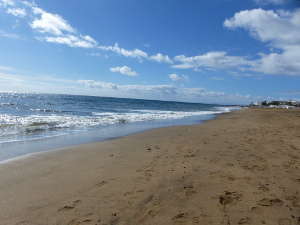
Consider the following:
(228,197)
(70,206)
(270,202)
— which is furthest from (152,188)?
(270,202)

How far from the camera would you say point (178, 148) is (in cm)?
738

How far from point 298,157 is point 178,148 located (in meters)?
3.91

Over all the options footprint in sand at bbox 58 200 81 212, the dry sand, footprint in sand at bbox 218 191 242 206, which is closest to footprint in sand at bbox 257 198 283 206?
the dry sand

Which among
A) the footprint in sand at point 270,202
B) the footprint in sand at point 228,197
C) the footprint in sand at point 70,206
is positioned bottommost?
the footprint in sand at point 70,206

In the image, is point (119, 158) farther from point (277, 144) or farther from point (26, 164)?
point (277, 144)

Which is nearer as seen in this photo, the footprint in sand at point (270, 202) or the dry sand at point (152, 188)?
the dry sand at point (152, 188)

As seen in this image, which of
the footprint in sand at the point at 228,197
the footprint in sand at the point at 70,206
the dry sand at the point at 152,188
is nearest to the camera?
the dry sand at the point at 152,188

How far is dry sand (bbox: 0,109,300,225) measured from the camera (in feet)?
9.77

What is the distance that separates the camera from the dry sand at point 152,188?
→ 298 centimetres

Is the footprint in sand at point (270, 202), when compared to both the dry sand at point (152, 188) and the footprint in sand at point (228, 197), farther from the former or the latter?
the footprint in sand at point (228, 197)

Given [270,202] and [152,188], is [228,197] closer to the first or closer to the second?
[270,202]

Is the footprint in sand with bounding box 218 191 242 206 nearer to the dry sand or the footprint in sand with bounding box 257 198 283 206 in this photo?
the dry sand

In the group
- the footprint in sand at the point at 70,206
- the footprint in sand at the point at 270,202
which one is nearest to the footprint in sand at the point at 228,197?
the footprint in sand at the point at 270,202

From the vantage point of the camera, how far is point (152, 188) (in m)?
3.94
